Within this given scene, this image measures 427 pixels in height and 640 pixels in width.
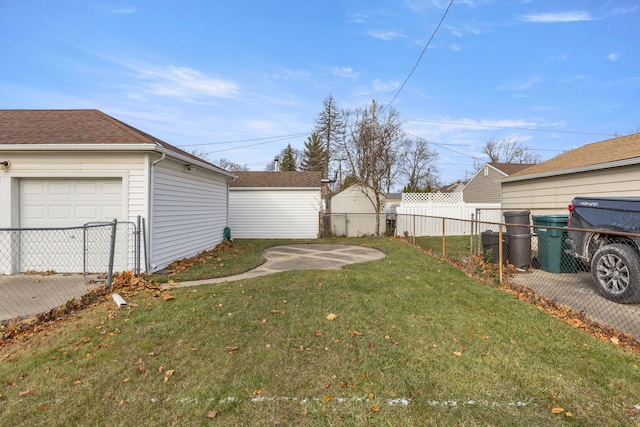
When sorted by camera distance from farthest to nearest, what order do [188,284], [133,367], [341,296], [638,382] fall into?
[188,284] → [341,296] → [133,367] → [638,382]

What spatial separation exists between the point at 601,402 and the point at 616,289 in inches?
135

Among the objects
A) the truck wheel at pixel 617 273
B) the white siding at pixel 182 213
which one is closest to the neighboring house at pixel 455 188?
the white siding at pixel 182 213

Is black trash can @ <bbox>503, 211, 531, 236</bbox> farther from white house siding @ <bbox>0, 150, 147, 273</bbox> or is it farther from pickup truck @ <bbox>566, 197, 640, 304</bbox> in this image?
white house siding @ <bbox>0, 150, 147, 273</bbox>

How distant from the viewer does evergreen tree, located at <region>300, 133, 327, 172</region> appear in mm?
39719

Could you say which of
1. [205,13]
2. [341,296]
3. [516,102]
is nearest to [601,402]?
[341,296]

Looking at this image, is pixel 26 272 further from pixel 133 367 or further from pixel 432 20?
pixel 432 20

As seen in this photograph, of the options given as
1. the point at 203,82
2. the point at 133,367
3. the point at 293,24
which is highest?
the point at 293,24

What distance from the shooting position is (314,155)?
1626 inches

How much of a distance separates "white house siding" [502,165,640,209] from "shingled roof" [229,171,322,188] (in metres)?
8.39

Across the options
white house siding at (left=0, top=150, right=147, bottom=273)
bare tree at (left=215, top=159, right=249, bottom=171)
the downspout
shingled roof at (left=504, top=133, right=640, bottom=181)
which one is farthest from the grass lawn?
bare tree at (left=215, top=159, right=249, bottom=171)

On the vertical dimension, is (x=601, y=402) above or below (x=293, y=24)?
below

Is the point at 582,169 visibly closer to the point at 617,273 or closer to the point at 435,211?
the point at 617,273

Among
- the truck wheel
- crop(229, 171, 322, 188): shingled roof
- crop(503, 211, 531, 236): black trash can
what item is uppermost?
crop(229, 171, 322, 188): shingled roof

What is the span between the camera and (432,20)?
8633 mm
